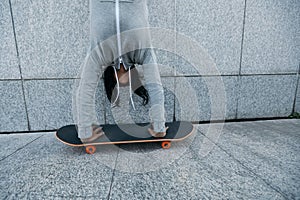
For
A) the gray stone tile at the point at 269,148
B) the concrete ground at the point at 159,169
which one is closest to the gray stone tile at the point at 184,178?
the concrete ground at the point at 159,169

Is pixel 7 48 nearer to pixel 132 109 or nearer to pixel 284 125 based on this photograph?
pixel 132 109

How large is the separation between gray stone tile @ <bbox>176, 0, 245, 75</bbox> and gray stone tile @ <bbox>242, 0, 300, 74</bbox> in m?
0.15

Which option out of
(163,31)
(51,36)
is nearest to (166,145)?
(163,31)

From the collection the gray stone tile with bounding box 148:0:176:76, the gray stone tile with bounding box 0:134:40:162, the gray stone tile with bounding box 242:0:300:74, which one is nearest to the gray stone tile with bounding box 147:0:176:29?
the gray stone tile with bounding box 148:0:176:76

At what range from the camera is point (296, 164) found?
1.54 m

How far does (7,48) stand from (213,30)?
275 centimetres

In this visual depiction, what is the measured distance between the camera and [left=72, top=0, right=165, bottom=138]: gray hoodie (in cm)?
151

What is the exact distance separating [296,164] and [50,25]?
3058 millimetres

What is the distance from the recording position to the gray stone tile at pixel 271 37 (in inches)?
99.6

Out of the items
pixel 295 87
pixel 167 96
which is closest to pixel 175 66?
pixel 167 96

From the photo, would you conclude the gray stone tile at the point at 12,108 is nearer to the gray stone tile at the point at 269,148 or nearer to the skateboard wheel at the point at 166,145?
the skateboard wheel at the point at 166,145

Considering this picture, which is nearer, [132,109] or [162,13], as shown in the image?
[162,13]

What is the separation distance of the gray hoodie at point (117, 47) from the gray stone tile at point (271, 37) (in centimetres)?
168

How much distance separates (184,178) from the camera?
1371mm
